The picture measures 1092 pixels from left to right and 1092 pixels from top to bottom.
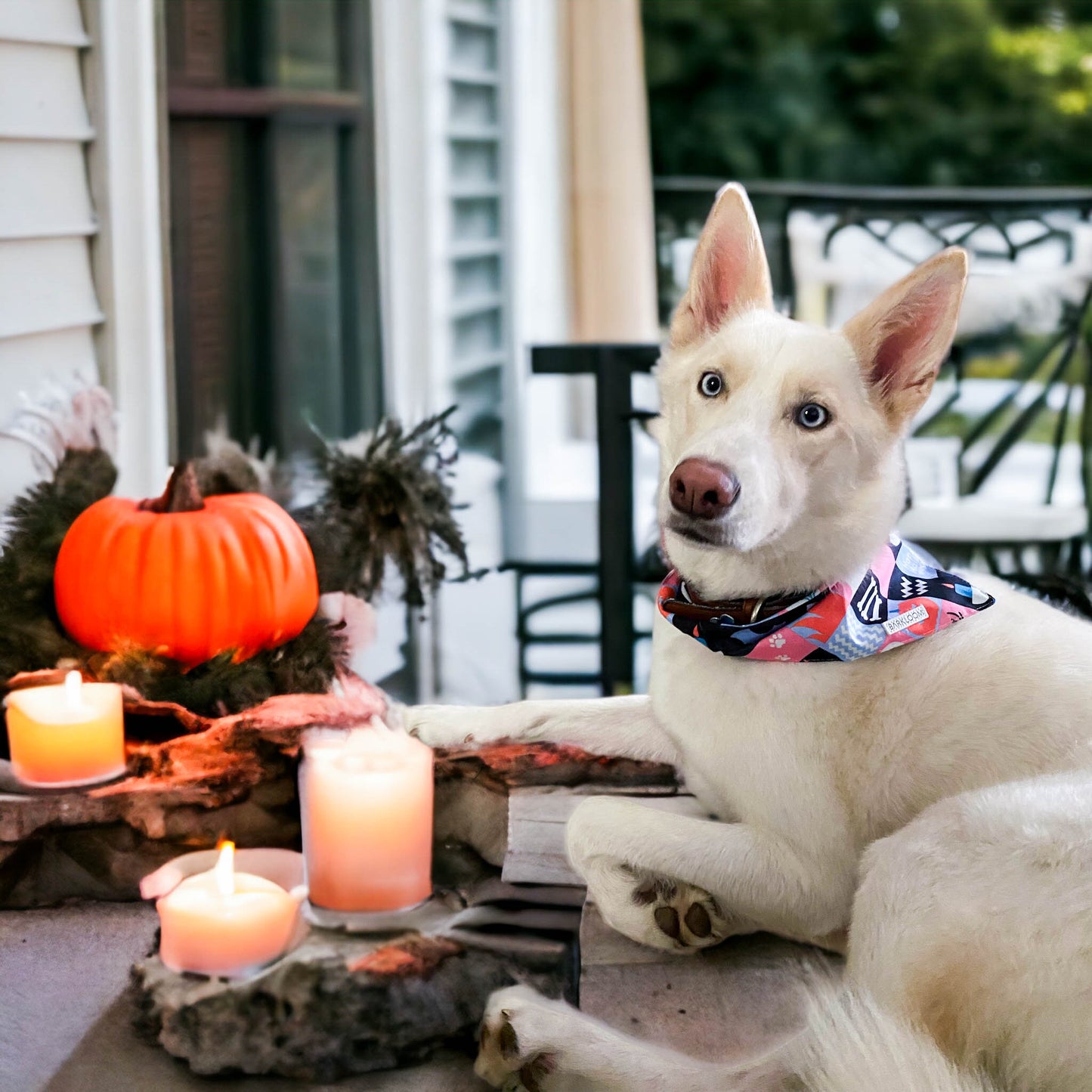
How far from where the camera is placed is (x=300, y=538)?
1960 mm

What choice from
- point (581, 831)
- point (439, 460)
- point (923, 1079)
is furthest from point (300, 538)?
point (923, 1079)

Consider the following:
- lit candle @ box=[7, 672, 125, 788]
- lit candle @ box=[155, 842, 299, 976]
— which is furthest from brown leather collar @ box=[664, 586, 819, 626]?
lit candle @ box=[7, 672, 125, 788]

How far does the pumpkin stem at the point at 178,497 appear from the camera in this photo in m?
1.86

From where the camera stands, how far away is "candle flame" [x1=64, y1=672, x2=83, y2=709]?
1478 mm

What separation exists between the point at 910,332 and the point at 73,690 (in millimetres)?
1113

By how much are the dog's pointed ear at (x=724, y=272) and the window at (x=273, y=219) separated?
4.62 ft

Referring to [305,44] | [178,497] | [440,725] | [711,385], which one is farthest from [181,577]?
[305,44]

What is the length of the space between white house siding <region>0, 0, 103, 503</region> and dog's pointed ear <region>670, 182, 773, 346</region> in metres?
1.16

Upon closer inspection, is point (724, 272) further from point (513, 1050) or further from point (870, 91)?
point (870, 91)

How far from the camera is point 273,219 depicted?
289 cm

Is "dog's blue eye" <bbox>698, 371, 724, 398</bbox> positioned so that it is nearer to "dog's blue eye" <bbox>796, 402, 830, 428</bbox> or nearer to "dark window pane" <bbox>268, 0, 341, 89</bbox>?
"dog's blue eye" <bbox>796, 402, 830, 428</bbox>

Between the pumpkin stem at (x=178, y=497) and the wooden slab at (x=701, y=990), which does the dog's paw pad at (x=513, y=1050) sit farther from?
the pumpkin stem at (x=178, y=497)

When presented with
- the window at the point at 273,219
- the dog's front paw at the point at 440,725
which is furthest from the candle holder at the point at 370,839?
the window at the point at 273,219

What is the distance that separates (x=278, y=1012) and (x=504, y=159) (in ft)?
12.0
